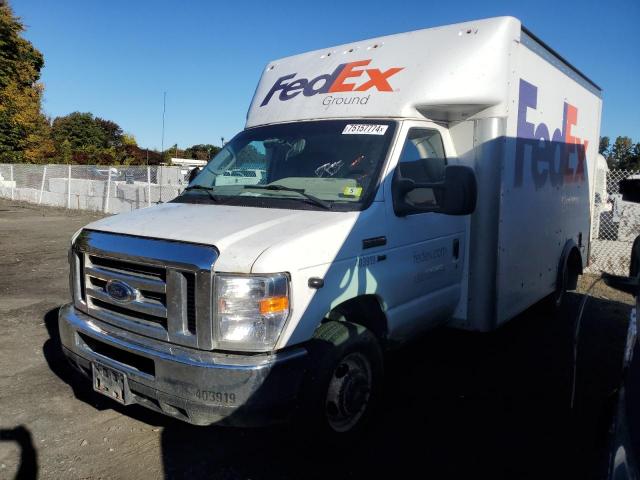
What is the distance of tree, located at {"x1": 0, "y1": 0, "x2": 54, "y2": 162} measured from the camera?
33250 millimetres

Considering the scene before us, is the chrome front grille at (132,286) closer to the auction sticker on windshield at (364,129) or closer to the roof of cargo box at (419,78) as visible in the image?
the auction sticker on windshield at (364,129)

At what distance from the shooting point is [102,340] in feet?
10.3

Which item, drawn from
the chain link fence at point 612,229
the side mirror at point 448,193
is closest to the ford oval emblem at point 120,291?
the side mirror at point 448,193

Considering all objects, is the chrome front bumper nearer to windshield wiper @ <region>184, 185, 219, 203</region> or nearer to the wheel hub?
the wheel hub

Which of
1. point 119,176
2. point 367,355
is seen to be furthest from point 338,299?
point 119,176

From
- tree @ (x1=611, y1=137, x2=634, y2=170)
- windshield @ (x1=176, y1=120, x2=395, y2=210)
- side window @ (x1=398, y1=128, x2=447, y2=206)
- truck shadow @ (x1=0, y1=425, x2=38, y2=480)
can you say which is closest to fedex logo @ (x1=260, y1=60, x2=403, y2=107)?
windshield @ (x1=176, y1=120, x2=395, y2=210)

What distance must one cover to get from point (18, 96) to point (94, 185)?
19084 millimetres

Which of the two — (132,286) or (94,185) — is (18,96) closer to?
(94,185)

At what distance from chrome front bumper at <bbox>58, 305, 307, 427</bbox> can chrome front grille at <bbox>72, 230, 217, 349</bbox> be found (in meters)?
0.10

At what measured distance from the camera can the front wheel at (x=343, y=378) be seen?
292cm

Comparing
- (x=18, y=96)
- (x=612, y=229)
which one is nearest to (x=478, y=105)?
(x=612, y=229)

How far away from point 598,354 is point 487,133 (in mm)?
2797

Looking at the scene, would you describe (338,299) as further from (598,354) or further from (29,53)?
(29,53)

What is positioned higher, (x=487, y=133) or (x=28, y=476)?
(x=487, y=133)
